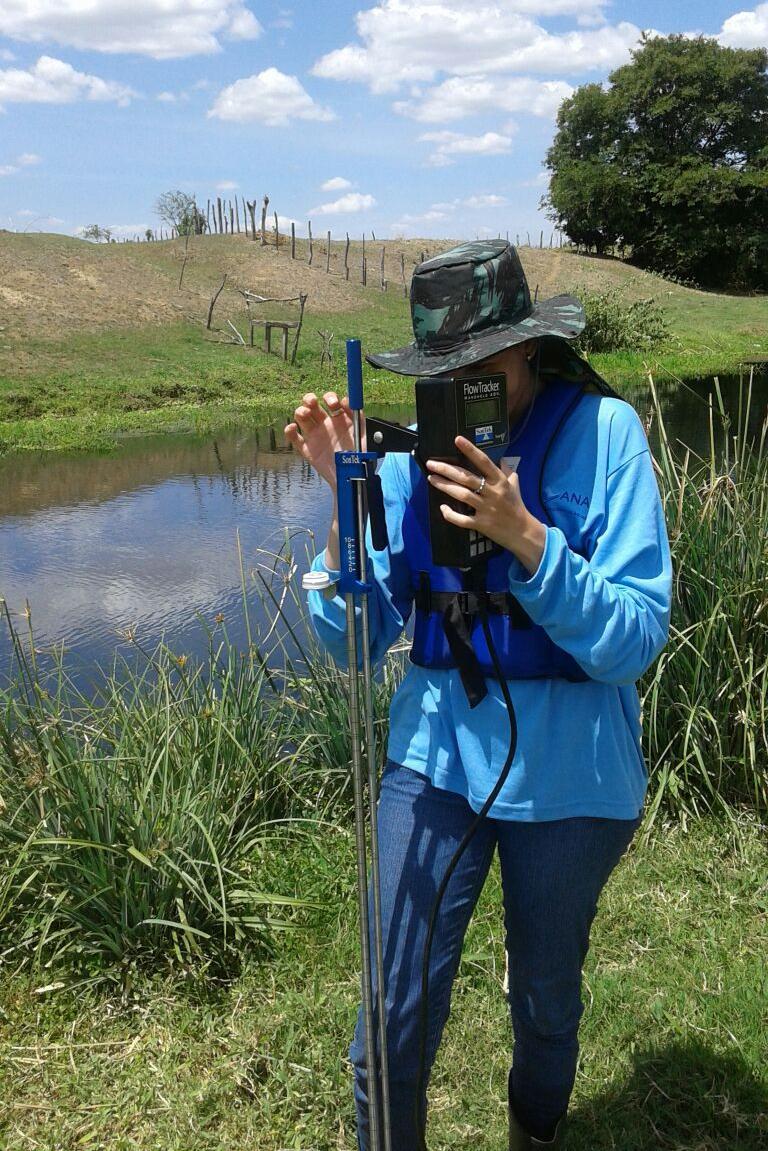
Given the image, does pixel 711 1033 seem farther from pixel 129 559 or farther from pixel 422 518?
pixel 129 559

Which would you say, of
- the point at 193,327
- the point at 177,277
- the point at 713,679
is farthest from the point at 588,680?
the point at 177,277

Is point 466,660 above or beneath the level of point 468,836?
above

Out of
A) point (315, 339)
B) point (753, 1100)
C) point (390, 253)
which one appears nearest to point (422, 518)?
point (753, 1100)

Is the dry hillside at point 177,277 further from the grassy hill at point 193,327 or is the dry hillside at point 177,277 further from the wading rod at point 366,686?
the wading rod at point 366,686

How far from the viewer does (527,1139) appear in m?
Result: 2.20

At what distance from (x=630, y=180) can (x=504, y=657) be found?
189 ft

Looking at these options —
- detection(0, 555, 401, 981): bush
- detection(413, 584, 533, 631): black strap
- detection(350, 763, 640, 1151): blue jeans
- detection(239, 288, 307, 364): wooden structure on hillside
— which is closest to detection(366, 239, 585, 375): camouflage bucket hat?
detection(413, 584, 533, 631): black strap

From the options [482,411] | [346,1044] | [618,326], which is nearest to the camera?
[482,411]

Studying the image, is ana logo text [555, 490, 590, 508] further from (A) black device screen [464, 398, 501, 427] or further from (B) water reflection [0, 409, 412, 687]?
(B) water reflection [0, 409, 412, 687]

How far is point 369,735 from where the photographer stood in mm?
1888

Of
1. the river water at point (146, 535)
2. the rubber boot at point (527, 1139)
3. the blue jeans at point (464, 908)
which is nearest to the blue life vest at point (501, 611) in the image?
the blue jeans at point (464, 908)

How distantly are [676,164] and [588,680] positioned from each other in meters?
58.8

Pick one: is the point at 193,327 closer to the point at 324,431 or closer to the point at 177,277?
the point at 177,277

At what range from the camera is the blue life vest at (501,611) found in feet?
6.17
